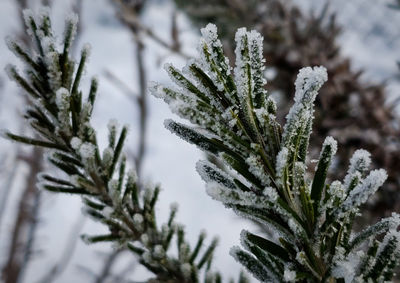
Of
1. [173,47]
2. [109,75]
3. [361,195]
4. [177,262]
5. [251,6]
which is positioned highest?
[251,6]

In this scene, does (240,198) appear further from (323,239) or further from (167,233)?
(167,233)

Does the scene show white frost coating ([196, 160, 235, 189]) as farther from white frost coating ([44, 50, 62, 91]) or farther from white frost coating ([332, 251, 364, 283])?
white frost coating ([44, 50, 62, 91])

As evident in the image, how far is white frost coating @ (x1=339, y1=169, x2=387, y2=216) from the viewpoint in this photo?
1.26 feet

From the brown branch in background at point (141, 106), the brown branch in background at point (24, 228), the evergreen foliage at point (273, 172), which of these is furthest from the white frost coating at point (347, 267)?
the brown branch in background at point (24, 228)

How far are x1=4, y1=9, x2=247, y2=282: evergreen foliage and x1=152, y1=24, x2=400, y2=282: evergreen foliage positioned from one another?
194 millimetres

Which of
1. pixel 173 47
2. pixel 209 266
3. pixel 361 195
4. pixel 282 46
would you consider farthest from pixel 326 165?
pixel 282 46

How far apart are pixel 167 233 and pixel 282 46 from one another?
75.1 inches

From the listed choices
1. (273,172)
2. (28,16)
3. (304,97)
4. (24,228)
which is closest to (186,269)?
(273,172)

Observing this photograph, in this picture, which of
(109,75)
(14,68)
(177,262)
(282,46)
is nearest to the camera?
(14,68)

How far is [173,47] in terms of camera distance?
2.01 m

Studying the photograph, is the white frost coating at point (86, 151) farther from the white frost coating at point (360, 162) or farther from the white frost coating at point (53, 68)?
the white frost coating at point (360, 162)

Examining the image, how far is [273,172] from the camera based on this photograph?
454mm

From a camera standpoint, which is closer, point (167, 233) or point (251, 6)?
point (167, 233)

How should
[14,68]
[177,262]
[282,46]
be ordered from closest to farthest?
[14,68] → [177,262] → [282,46]
